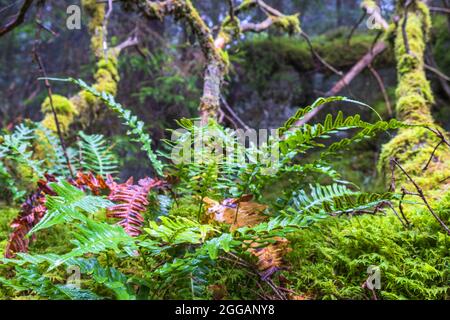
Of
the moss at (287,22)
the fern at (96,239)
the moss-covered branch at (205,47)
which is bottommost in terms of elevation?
the fern at (96,239)

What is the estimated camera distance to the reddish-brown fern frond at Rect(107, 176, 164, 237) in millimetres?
1606

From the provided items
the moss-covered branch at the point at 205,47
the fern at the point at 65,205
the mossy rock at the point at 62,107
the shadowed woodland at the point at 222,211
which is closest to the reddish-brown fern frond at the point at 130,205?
the shadowed woodland at the point at 222,211

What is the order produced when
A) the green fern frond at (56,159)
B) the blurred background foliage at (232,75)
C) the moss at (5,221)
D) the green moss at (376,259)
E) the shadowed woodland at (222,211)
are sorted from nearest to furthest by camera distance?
the shadowed woodland at (222,211)
the green moss at (376,259)
the moss at (5,221)
the green fern frond at (56,159)
the blurred background foliage at (232,75)

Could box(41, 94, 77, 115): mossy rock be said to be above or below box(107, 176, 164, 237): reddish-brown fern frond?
above

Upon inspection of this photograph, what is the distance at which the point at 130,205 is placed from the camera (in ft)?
5.53

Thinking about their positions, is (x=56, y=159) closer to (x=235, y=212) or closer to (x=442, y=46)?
(x=235, y=212)

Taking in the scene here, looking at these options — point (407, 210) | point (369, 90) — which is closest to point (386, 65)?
point (369, 90)

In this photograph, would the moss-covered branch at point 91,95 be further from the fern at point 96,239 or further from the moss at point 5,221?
the fern at point 96,239

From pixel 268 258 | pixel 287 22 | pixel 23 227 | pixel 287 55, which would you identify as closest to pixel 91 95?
pixel 23 227

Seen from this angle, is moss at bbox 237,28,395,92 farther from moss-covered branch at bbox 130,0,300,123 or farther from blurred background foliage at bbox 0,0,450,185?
moss-covered branch at bbox 130,0,300,123

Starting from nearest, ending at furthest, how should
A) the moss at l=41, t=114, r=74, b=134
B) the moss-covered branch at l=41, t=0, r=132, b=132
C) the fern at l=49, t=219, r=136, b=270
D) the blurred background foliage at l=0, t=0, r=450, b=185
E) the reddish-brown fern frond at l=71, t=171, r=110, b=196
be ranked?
the fern at l=49, t=219, r=136, b=270 < the reddish-brown fern frond at l=71, t=171, r=110, b=196 < the moss at l=41, t=114, r=74, b=134 < the moss-covered branch at l=41, t=0, r=132, b=132 < the blurred background foliage at l=0, t=0, r=450, b=185

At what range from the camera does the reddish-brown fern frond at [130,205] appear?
1.61 m

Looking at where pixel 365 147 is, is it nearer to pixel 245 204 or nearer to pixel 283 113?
pixel 283 113

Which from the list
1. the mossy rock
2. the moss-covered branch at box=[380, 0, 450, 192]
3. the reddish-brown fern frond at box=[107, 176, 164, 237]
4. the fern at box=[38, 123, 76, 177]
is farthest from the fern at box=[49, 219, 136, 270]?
the mossy rock
